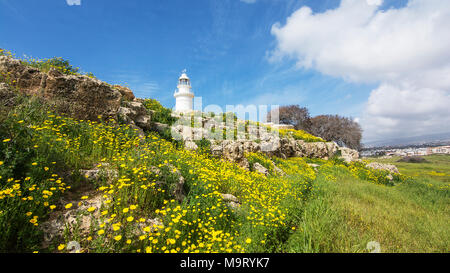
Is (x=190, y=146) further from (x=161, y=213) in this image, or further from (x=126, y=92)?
(x=161, y=213)

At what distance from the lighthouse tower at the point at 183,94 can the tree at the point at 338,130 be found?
30.2m

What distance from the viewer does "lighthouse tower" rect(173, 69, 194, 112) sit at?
3622 cm

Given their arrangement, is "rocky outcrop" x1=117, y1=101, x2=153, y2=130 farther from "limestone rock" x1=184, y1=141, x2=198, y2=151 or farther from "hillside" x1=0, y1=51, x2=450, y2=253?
"limestone rock" x1=184, y1=141, x2=198, y2=151

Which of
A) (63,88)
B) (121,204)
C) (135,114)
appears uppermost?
(63,88)

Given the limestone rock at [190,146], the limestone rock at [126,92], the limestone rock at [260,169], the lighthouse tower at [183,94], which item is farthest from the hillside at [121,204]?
the lighthouse tower at [183,94]

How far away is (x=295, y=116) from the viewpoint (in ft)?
144

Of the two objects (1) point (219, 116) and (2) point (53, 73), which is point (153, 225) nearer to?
(2) point (53, 73)

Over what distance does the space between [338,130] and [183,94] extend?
119 feet

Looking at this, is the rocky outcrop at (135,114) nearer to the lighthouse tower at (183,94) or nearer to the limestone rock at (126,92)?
the limestone rock at (126,92)

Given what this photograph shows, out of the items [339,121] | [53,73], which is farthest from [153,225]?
[339,121]

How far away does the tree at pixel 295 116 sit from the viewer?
42.9 m

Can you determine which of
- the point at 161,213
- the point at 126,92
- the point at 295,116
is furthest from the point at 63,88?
the point at 295,116

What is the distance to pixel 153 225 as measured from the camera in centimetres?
304

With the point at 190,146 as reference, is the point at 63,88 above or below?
above
